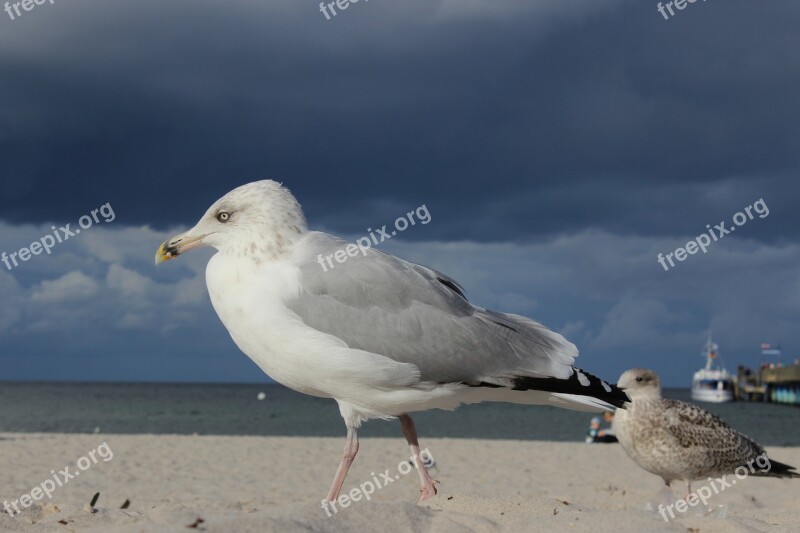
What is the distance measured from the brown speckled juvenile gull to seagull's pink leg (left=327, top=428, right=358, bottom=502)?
3350 millimetres

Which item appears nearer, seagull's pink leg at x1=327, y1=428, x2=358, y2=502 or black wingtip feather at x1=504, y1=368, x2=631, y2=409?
seagull's pink leg at x1=327, y1=428, x2=358, y2=502

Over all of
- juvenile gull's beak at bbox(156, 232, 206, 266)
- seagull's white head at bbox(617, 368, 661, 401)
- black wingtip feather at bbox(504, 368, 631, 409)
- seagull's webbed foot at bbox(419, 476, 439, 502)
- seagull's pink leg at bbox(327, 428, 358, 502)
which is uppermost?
juvenile gull's beak at bbox(156, 232, 206, 266)

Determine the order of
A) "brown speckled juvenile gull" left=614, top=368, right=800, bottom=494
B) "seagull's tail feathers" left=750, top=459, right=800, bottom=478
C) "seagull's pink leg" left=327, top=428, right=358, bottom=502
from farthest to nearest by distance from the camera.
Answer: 1. "seagull's tail feathers" left=750, top=459, right=800, bottom=478
2. "brown speckled juvenile gull" left=614, top=368, right=800, bottom=494
3. "seagull's pink leg" left=327, top=428, right=358, bottom=502

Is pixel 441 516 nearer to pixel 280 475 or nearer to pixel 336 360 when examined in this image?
pixel 336 360

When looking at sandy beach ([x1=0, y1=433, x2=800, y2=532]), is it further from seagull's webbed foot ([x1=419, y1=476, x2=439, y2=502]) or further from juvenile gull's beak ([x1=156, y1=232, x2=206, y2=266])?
juvenile gull's beak ([x1=156, y1=232, x2=206, y2=266])

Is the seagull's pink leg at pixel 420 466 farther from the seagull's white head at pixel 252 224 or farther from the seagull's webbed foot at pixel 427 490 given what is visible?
the seagull's white head at pixel 252 224

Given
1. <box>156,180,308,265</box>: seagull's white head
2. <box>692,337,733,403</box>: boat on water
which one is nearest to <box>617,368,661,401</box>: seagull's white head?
<box>156,180,308,265</box>: seagull's white head

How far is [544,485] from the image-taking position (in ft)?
49.4

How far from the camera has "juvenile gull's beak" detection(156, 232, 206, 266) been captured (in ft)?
17.6

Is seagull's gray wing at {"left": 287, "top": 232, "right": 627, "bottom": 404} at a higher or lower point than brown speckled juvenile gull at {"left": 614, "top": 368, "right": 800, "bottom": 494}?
higher

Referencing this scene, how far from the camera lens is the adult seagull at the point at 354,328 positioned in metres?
4.93

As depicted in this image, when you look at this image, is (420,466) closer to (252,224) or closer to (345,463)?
(345,463)

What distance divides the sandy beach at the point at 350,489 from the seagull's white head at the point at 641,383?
1.13 metres

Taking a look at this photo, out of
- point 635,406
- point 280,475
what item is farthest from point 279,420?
point 635,406
